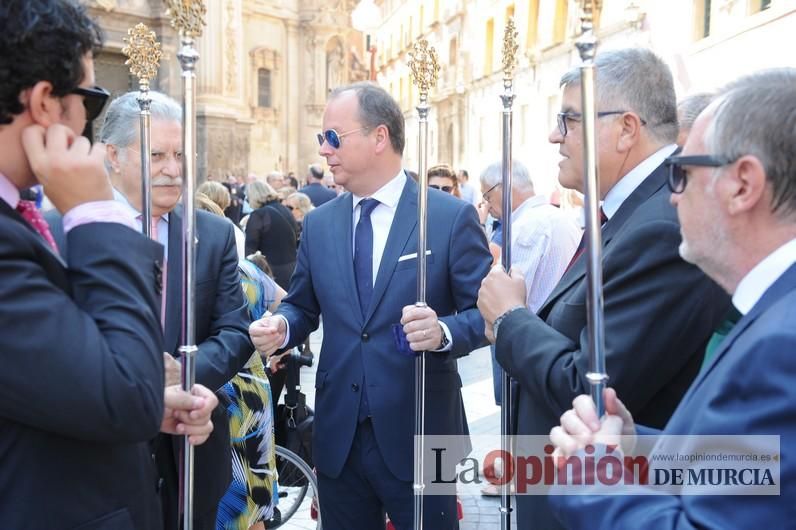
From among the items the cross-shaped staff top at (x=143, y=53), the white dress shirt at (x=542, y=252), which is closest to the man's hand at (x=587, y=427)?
the cross-shaped staff top at (x=143, y=53)

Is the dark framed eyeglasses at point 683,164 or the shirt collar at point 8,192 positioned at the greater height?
the dark framed eyeglasses at point 683,164

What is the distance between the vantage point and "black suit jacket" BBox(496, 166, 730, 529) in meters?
2.06

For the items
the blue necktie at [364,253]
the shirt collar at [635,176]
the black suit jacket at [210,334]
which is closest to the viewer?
the shirt collar at [635,176]

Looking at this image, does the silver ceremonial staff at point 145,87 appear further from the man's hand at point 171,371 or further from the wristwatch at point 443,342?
the wristwatch at point 443,342

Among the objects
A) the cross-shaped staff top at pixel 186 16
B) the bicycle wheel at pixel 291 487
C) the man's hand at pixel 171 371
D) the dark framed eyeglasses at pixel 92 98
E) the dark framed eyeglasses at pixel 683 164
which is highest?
the cross-shaped staff top at pixel 186 16

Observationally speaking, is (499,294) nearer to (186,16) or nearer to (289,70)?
(186,16)

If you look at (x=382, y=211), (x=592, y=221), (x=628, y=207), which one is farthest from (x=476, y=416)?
(x=592, y=221)

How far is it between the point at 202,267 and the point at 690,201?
1.84 m

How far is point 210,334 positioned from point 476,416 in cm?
434

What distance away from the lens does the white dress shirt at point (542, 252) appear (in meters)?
5.30

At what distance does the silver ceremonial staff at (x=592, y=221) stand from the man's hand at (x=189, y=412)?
105 centimetres

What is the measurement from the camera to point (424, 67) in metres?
3.06

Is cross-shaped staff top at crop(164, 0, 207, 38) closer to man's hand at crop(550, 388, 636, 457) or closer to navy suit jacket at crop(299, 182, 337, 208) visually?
man's hand at crop(550, 388, 636, 457)

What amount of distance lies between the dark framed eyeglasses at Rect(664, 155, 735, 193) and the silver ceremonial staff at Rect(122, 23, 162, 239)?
154cm
